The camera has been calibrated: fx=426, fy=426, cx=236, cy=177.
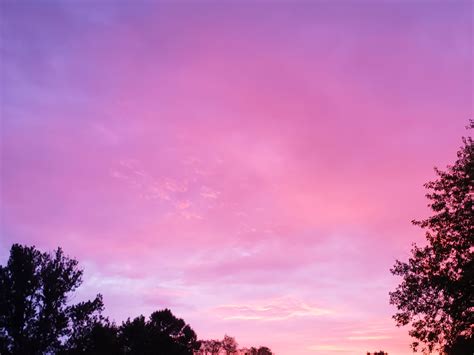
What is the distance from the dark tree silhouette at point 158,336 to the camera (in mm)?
84750

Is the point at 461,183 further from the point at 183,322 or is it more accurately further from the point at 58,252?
the point at 183,322

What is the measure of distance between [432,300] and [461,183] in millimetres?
8535

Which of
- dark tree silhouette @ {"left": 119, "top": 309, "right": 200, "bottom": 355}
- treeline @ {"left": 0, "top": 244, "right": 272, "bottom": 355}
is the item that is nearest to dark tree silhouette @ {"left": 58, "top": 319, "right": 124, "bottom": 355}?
treeline @ {"left": 0, "top": 244, "right": 272, "bottom": 355}

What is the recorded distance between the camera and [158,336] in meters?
88.3

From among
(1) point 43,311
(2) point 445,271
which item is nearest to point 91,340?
(1) point 43,311

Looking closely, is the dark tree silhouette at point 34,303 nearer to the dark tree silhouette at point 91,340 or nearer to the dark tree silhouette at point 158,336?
the dark tree silhouette at point 91,340

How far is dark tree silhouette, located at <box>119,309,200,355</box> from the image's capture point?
84.8 meters

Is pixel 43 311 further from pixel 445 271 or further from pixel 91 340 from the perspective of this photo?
pixel 445 271

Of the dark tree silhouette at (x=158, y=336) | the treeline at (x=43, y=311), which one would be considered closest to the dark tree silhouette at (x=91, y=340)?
the treeline at (x=43, y=311)

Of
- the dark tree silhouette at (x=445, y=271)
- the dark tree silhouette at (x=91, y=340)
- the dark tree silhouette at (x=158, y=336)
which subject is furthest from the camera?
the dark tree silhouette at (x=158, y=336)

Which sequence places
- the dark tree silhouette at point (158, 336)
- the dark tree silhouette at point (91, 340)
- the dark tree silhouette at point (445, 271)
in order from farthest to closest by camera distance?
1. the dark tree silhouette at point (158, 336)
2. the dark tree silhouette at point (91, 340)
3. the dark tree silhouette at point (445, 271)

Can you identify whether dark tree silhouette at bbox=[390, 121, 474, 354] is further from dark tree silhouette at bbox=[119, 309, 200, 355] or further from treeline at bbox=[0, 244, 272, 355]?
dark tree silhouette at bbox=[119, 309, 200, 355]

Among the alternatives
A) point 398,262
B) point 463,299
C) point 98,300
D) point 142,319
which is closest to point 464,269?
point 463,299

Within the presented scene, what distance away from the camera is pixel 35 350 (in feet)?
139
